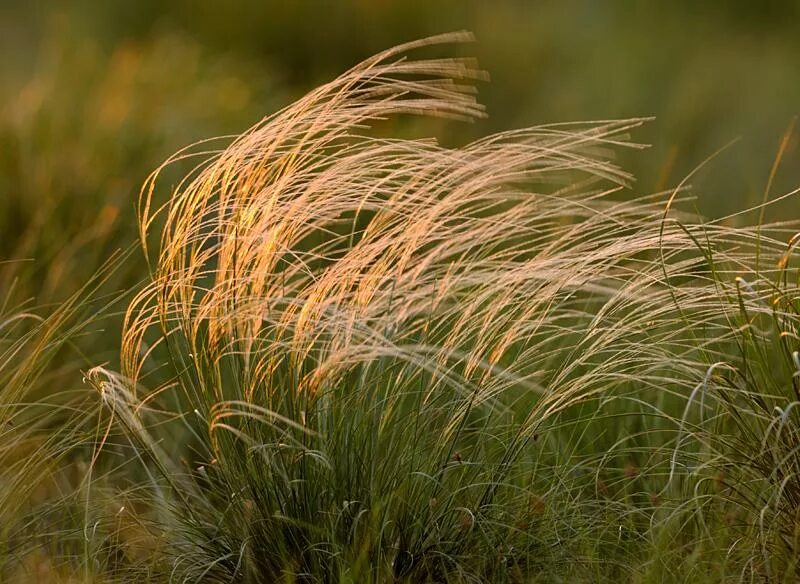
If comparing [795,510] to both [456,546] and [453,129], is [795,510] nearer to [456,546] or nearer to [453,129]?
[456,546]

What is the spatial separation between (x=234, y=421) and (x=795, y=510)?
3.55ft

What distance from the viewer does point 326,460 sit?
2213 millimetres

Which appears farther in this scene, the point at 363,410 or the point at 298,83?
the point at 298,83

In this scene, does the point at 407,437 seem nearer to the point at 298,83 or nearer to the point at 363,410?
the point at 363,410

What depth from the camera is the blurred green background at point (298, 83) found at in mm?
4027

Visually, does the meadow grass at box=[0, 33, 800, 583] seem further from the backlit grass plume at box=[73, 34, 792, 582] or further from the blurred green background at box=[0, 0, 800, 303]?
the blurred green background at box=[0, 0, 800, 303]

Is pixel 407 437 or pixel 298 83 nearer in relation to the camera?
pixel 407 437

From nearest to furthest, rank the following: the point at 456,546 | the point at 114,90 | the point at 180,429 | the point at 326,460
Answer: the point at 326,460
the point at 456,546
the point at 180,429
the point at 114,90

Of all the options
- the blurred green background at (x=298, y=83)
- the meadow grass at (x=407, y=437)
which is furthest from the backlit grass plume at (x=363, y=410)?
the blurred green background at (x=298, y=83)

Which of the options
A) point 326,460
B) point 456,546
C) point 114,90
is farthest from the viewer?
point 114,90

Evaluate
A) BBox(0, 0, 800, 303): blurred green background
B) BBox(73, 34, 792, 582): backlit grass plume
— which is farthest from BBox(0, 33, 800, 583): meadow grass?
BBox(0, 0, 800, 303): blurred green background

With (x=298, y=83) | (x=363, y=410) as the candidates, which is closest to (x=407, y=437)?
(x=363, y=410)

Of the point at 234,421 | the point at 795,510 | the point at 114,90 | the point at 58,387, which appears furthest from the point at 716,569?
the point at 114,90

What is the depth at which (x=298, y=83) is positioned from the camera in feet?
22.4
